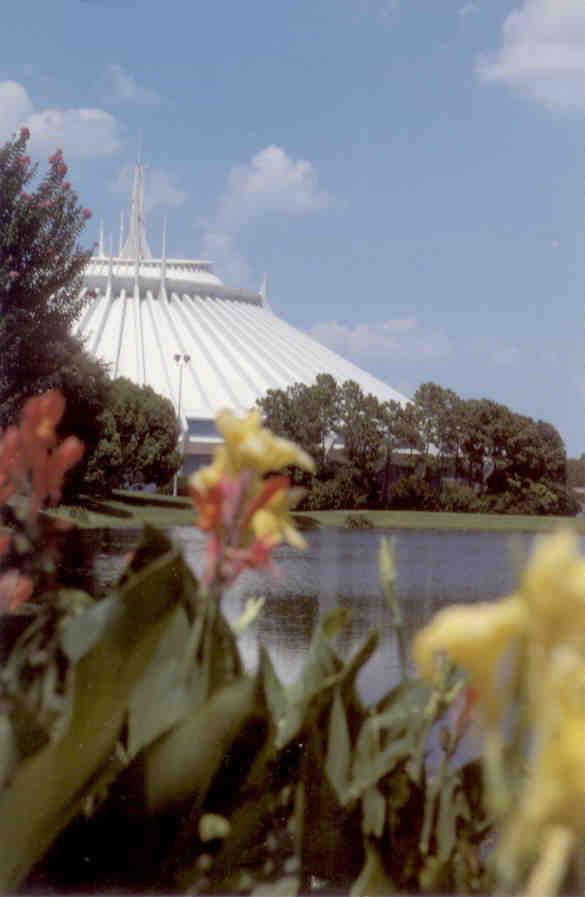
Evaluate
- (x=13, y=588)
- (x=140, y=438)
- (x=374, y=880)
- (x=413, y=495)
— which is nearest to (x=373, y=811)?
(x=374, y=880)

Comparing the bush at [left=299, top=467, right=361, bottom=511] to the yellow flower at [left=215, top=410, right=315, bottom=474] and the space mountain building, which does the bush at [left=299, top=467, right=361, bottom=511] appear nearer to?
the yellow flower at [left=215, top=410, right=315, bottom=474]

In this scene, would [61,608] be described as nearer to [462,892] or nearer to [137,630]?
[137,630]

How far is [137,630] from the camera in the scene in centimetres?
44

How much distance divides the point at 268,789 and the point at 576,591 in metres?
0.33

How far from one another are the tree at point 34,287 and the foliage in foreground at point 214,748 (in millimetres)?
706

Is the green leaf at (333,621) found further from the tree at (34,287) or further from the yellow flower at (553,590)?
the tree at (34,287)

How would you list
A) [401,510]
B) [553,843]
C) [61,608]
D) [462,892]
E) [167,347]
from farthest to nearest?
[167,347] → [401,510] → [61,608] → [462,892] → [553,843]

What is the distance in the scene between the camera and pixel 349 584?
6.94m

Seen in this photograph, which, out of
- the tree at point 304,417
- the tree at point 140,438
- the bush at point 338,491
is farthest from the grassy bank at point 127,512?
the tree at point 140,438

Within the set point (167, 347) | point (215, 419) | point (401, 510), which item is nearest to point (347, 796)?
point (215, 419)

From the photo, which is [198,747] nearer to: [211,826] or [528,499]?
[211,826]

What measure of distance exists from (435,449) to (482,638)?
14013mm

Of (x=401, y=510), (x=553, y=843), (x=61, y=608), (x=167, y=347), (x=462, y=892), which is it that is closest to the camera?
(x=553, y=843)

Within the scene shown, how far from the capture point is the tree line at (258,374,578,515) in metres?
10.7
